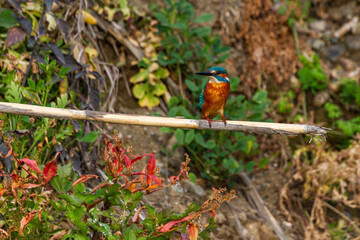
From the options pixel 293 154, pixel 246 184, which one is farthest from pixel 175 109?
pixel 293 154

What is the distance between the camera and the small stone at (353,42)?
16.6ft

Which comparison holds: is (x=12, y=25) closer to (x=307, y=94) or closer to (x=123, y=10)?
(x=123, y=10)

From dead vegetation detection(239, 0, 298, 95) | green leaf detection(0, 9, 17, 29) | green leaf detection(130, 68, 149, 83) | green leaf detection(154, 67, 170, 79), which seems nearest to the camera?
green leaf detection(0, 9, 17, 29)

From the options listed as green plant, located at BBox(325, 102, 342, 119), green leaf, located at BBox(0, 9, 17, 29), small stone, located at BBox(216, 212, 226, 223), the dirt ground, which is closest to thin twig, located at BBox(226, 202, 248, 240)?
the dirt ground

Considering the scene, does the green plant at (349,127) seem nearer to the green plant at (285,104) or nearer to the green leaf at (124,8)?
the green plant at (285,104)

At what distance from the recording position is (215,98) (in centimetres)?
298

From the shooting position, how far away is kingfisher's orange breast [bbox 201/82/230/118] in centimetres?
299

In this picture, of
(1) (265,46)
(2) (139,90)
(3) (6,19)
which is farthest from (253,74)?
(3) (6,19)

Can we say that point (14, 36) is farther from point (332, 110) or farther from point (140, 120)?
point (332, 110)

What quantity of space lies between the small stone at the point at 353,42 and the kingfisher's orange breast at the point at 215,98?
275 cm

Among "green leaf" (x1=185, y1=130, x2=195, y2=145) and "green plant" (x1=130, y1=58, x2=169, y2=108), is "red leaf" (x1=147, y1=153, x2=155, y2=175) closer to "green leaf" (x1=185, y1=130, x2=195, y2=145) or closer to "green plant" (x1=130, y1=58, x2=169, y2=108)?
"green leaf" (x1=185, y1=130, x2=195, y2=145)

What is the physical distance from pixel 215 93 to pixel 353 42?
2.90 metres

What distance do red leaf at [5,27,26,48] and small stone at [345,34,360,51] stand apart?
3.87 metres

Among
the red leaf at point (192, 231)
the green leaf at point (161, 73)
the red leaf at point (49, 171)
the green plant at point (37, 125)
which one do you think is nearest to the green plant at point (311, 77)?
the green leaf at point (161, 73)
